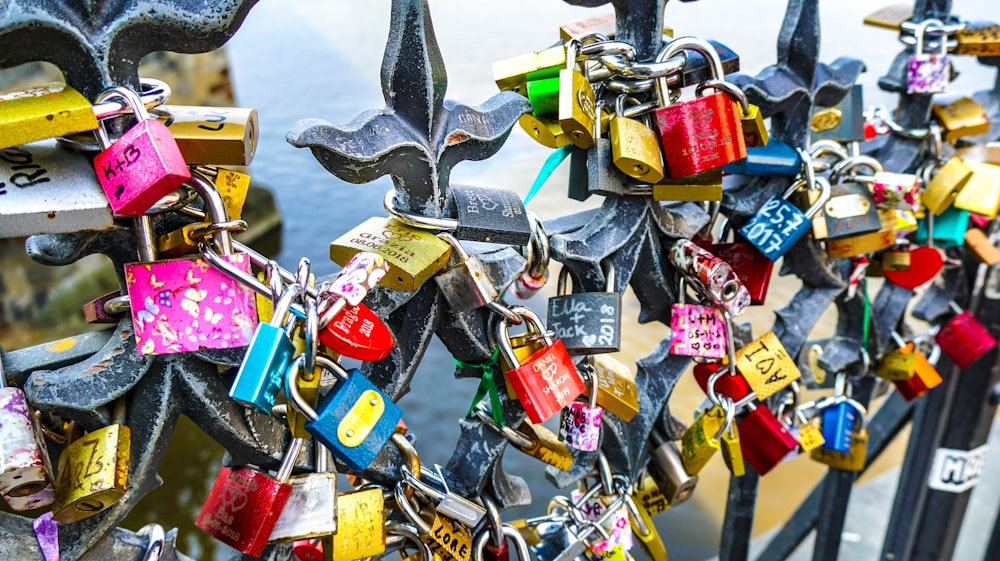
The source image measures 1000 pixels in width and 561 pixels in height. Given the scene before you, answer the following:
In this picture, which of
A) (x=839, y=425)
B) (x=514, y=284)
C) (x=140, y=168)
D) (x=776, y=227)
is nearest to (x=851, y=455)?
(x=839, y=425)

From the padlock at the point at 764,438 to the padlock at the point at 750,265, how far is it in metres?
0.16

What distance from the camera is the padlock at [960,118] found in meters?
1.19

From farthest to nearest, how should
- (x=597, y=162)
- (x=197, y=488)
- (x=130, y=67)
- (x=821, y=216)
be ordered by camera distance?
(x=197, y=488)
(x=821, y=216)
(x=597, y=162)
(x=130, y=67)

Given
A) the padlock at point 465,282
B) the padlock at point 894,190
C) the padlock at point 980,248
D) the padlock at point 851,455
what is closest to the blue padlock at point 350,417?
the padlock at point 465,282

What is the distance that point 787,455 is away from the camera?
104cm

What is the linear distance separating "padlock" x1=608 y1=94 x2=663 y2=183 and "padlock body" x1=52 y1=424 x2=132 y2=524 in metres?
0.46

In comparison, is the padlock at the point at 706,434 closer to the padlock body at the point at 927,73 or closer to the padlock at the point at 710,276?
the padlock at the point at 710,276

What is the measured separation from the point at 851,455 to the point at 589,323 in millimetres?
666

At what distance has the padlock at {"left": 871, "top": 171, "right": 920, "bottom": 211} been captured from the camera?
1.00 meters

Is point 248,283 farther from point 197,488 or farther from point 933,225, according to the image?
point 197,488

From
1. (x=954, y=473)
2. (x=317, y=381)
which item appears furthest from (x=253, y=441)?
(x=954, y=473)

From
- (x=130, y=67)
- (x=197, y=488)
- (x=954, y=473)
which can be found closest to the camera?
(x=130, y=67)

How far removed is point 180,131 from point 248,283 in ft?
0.36

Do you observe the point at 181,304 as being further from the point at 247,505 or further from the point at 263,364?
the point at 247,505
